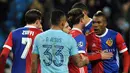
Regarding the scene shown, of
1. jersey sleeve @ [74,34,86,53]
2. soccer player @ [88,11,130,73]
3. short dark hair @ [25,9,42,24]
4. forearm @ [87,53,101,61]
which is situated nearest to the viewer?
jersey sleeve @ [74,34,86,53]

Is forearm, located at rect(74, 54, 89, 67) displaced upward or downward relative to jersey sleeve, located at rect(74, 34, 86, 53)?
downward

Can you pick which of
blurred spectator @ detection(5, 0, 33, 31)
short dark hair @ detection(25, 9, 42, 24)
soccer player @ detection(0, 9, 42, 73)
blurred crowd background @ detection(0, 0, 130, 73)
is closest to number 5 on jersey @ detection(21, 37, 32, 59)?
soccer player @ detection(0, 9, 42, 73)

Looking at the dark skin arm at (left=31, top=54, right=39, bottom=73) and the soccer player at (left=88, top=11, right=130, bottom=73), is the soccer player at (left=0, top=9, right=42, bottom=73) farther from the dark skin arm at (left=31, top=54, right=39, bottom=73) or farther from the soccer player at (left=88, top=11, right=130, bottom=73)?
the soccer player at (left=88, top=11, right=130, bottom=73)

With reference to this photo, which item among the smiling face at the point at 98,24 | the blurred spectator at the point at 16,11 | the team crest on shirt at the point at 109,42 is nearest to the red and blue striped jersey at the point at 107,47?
the team crest on shirt at the point at 109,42

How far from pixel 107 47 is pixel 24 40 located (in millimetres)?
1676

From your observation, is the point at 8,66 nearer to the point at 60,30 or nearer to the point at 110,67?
the point at 110,67

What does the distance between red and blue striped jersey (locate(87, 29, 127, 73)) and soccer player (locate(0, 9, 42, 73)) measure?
4.06 feet

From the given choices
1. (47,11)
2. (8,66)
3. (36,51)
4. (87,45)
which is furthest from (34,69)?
(47,11)

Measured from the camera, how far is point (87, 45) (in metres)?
11.2

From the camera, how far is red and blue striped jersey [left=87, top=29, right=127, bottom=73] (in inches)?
441

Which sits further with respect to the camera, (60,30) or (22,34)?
(22,34)

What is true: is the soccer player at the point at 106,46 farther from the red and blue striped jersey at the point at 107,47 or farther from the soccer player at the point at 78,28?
the soccer player at the point at 78,28

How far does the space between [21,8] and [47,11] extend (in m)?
0.80

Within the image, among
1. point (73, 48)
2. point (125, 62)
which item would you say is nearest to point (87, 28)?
point (125, 62)
